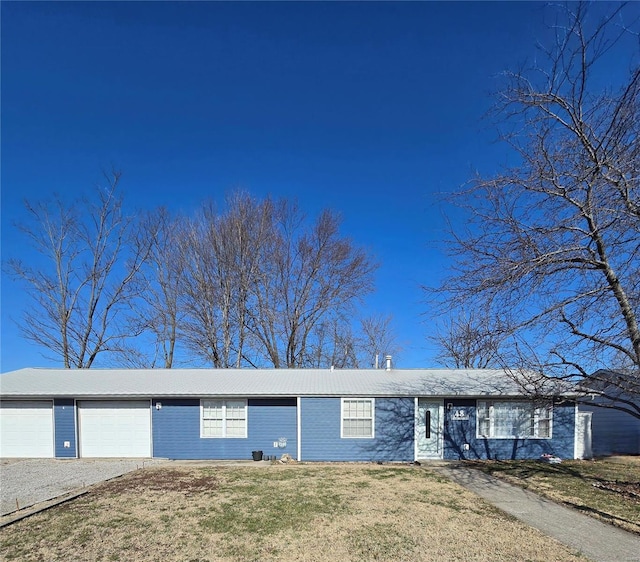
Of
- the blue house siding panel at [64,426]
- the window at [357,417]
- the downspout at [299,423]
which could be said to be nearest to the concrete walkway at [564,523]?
the window at [357,417]

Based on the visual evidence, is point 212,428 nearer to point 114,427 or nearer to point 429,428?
point 114,427

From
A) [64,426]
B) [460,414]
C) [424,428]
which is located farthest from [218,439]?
[460,414]

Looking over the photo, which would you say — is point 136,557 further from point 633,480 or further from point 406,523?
point 633,480

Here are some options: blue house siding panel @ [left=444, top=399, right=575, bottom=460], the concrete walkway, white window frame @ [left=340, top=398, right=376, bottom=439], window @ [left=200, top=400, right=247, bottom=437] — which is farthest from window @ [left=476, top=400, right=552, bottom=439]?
window @ [left=200, top=400, right=247, bottom=437]

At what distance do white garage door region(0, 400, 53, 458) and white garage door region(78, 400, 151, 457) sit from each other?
1149 mm

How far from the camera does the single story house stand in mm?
13414

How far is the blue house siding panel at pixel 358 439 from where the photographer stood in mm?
13328

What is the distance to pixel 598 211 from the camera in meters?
6.93

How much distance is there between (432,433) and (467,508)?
6.14 m

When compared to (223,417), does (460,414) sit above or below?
above

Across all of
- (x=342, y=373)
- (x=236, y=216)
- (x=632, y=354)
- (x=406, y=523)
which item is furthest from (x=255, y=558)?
(x=236, y=216)

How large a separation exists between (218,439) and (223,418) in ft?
2.27

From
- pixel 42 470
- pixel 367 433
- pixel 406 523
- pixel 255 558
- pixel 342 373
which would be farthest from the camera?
pixel 342 373

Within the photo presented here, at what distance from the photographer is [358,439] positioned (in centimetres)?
1339
